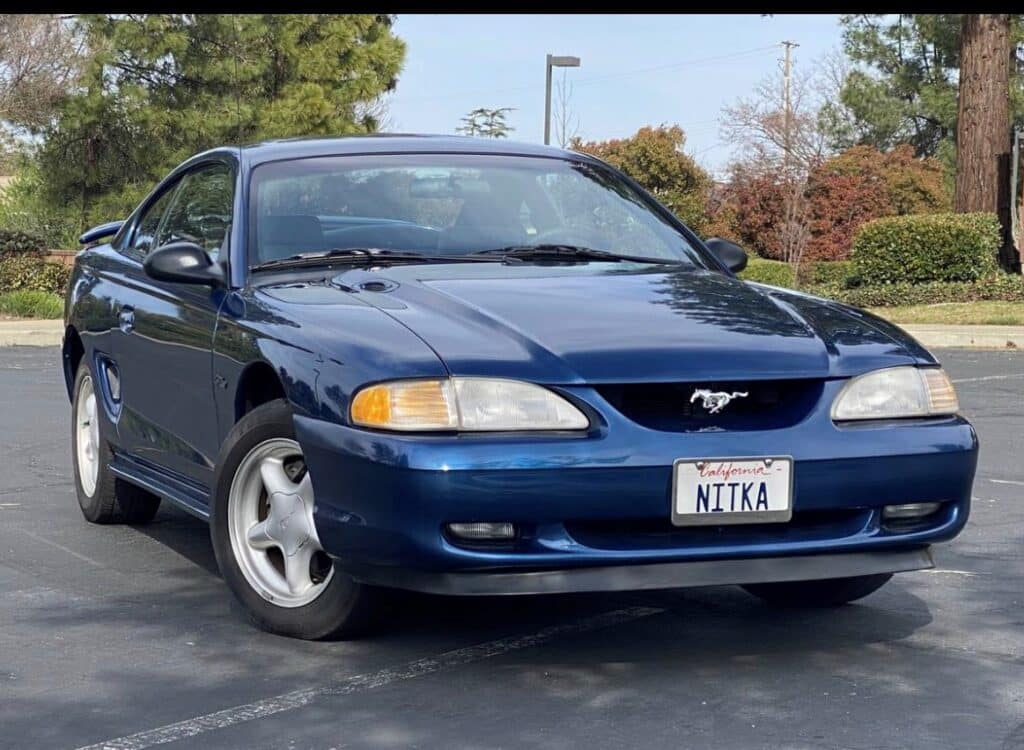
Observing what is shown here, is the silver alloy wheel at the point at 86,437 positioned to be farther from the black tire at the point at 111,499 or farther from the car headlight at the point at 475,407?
the car headlight at the point at 475,407

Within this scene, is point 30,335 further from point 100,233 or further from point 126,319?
Answer: point 126,319

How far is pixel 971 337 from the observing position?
18.3 metres

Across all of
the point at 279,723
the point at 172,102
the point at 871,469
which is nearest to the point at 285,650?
the point at 279,723

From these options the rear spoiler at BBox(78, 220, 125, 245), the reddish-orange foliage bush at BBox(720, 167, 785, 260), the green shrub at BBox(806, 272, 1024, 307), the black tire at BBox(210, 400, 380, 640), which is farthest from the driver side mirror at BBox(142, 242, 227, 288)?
the reddish-orange foliage bush at BBox(720, 167, 785, 260)

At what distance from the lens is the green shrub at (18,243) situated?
23391 millimetres

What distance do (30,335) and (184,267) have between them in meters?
14.1

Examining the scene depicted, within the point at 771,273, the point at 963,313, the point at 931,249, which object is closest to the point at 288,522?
the point at 963,313

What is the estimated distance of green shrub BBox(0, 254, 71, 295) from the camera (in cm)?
2306

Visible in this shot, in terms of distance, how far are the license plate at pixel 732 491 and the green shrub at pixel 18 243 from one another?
→ 20.3m

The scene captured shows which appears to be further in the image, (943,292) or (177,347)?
(943,292)

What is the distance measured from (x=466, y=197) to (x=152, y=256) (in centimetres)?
111

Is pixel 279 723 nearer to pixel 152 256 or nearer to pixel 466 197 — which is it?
pixel 152 256

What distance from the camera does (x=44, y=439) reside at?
390 inches

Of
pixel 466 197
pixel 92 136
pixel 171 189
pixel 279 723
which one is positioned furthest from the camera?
pixel 92 136
